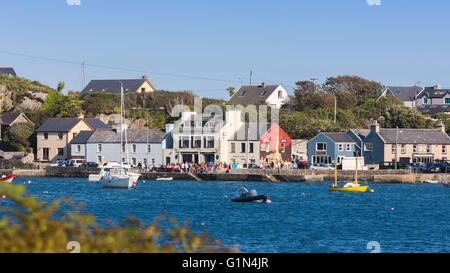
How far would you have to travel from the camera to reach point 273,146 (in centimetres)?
8706

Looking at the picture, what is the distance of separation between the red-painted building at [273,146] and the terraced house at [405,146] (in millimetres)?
10674

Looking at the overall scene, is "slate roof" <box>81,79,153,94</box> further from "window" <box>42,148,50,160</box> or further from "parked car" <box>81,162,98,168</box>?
"parked car" <box>81,162,98,168</box>

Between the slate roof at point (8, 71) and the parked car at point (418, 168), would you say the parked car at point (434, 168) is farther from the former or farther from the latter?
the slate roof at point (8, 71)

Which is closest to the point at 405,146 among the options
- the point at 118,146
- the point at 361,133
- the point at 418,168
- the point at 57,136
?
the point at 418,168

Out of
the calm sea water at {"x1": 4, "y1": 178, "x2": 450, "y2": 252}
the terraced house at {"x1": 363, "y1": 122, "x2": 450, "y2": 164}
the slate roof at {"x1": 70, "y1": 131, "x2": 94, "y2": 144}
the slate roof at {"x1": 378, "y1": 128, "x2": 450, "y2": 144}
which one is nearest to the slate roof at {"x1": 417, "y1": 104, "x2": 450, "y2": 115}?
the slate roof at {"x1": 378, "y1": 128, "x2": 450, "y2": 144}

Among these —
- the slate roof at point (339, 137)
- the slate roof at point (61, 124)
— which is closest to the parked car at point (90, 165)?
the slate roof at point (61, 124)

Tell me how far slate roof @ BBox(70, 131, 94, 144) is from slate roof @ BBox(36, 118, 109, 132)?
1.94m

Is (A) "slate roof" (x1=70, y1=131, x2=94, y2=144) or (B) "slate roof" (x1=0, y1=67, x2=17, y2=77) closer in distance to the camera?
(A) "slate roof" (x1=70, y1=131, x2=94, y2=144)

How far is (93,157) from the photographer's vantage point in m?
91.8

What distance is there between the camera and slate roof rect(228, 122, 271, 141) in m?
86.1

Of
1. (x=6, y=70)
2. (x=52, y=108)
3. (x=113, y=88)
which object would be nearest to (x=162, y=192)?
(x=52, y=108)
